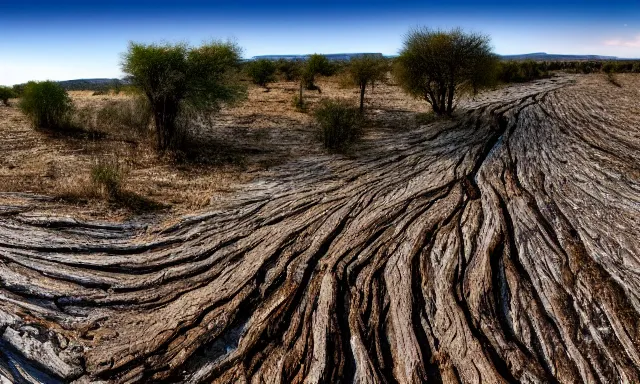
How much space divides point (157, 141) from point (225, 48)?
11.7 m

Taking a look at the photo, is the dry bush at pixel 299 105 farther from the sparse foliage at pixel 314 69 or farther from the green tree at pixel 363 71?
the sparse foliage at pixel 314 69

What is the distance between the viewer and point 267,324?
24.4 ft

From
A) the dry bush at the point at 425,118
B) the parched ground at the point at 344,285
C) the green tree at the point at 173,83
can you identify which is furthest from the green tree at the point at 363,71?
the parched ground at the point at 344,285

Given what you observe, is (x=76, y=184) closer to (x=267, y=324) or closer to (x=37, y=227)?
(x=37, y=227)

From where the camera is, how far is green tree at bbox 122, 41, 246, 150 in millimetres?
17375

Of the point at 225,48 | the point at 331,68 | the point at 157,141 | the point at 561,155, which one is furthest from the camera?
the point at 331,68

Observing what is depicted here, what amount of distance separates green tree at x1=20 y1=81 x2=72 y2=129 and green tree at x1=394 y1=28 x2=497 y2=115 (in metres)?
19.1

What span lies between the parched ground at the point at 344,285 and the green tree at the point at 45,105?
12860 mm

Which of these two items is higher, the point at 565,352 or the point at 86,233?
the point at 86,233

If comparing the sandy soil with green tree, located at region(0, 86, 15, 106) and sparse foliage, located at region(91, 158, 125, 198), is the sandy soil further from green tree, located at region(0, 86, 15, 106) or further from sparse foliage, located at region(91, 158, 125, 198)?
green tree, located at region(0, 86, 15, 106)

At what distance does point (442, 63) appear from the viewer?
25.1 m

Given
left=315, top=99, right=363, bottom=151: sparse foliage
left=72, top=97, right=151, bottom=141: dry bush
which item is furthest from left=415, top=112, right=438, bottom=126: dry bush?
left=72, top=97, right=151, bottom=141: dry bush

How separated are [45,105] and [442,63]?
21.5m

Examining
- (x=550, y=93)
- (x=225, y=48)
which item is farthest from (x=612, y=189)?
(x=550, y=93)
